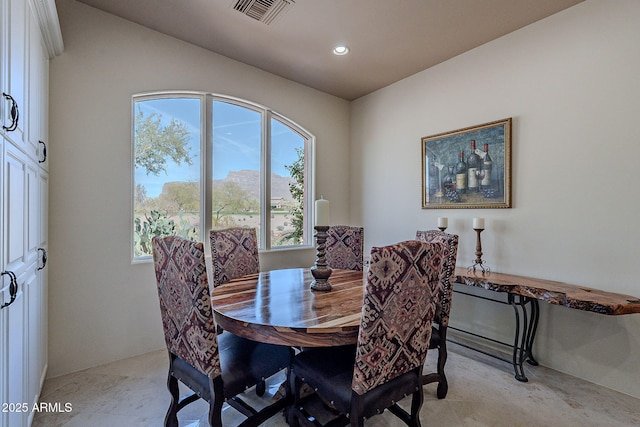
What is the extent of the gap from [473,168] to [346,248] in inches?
59.6

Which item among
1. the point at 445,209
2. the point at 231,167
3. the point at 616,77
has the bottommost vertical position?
the point at 445,209

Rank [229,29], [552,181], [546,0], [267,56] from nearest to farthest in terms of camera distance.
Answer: [546,0], [552,181], [229,29], [267,56]

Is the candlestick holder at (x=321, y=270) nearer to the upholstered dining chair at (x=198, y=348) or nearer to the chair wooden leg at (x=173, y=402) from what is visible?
the upholstered dining chair at (x=198, y=348)

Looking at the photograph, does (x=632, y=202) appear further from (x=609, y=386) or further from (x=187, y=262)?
(x=187, y=262)

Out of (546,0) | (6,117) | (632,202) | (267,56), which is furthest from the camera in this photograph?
(267,56)

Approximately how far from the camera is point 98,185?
245 centimetres

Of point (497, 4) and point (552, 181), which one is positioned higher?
point (497, 4)

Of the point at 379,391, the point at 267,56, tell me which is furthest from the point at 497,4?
the point at 379,391

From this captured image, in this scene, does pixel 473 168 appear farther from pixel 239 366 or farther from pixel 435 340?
pixel 239 366

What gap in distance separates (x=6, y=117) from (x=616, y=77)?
12.1ft

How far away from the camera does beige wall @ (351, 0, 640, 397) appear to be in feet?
7.06

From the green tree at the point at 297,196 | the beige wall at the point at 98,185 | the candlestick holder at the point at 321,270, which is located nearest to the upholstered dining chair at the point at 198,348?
the candlestick holder at the point at 321,270

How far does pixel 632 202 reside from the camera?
6.95 ft

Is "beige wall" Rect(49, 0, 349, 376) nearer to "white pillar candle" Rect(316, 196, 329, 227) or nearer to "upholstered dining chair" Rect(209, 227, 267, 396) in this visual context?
"upholstered dining chair" Rect(209, 227, 267, 396)
